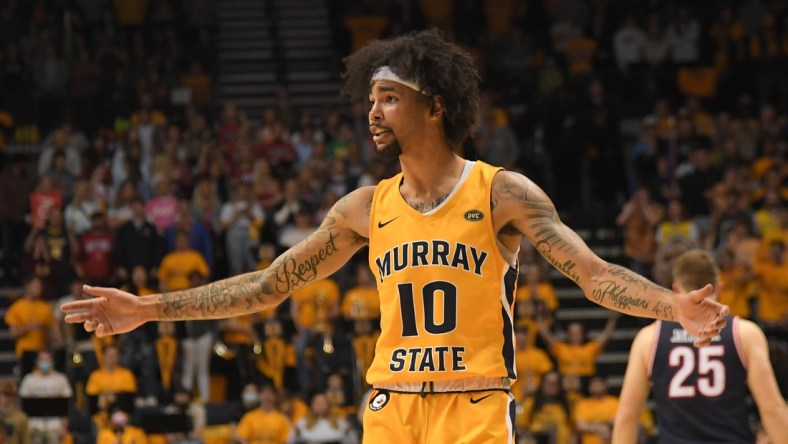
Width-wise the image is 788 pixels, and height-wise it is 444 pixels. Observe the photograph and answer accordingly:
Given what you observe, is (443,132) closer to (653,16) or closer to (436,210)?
(436,210)

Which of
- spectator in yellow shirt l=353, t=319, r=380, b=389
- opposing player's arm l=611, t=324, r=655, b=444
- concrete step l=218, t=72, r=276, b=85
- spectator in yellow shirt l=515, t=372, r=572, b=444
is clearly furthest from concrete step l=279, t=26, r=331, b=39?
opposing player's arm l=611, t=324, r=655, b=444

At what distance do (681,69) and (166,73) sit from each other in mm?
8189

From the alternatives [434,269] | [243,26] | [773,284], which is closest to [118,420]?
[773,284]

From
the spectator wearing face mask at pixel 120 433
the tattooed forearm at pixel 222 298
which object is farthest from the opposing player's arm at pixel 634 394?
the spectator wearing face mask at pixel 120 433

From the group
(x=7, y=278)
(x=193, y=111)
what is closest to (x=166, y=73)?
(x=193, y=111)

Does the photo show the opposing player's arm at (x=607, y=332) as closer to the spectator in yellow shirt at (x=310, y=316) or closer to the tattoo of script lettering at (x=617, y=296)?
the spectator in yellow shirt at (x=310, y=316)

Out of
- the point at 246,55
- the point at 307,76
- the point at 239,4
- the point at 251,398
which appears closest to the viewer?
the point at 251,398

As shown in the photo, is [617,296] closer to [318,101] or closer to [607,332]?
[607,332]

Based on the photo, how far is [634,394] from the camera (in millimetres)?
6055

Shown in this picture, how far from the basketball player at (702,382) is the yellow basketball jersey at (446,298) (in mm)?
1557

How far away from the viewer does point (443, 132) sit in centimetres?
492

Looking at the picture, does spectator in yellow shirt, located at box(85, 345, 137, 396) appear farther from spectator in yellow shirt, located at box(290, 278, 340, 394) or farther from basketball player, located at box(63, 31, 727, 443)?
basketball player, located at box(63, 31, 727, 443)

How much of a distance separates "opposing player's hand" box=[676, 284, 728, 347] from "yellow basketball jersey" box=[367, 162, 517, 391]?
82 cm

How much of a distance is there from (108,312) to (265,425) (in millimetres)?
8873
